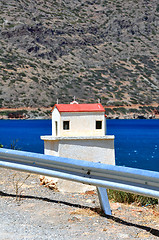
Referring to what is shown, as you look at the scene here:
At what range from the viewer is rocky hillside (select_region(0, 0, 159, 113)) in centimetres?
7616

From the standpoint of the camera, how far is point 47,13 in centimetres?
10575

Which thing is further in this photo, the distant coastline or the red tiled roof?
the distant coastline

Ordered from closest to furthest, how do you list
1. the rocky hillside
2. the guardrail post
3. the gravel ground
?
the gravel ground → the guardrail post → the rocky hillside

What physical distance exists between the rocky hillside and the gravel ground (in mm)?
65384

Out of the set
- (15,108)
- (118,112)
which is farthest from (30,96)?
(118,112)

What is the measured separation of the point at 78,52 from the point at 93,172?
300ft

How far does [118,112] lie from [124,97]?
13.1 feet

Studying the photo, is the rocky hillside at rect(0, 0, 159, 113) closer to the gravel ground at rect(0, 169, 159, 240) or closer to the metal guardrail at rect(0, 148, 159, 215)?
the metal guardrail at rect(0, 148, 159, 215)

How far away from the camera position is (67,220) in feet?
14.4

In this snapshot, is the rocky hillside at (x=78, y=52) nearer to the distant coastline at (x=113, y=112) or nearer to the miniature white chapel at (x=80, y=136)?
the distant coastline at (x=113, y=112)

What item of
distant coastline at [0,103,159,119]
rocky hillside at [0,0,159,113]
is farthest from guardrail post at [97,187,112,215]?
distant coastline at [0,103,159,119]

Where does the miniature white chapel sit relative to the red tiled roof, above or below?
below

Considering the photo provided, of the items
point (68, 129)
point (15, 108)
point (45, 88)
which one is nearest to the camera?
point (68, 129)

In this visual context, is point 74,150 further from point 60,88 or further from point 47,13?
point 47,13
